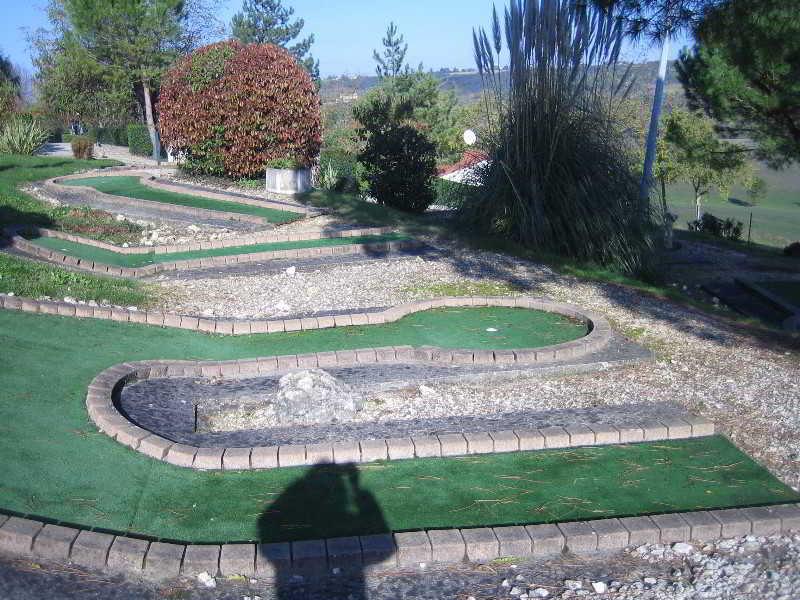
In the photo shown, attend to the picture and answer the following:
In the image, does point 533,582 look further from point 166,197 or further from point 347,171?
point 347,171

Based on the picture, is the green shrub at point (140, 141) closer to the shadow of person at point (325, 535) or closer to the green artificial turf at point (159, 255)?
the green artificial turf at point (159, 255)

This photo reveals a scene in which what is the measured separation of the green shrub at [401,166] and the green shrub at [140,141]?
1297cm

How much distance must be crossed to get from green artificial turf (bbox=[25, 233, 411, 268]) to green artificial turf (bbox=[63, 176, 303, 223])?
1.43 metres

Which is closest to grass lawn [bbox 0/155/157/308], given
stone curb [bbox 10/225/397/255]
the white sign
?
stone curb [bbox 10/225/397/255]

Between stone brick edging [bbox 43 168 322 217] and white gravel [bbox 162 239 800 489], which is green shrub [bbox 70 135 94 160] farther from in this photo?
white gravel [bbox 162 239 800 489]

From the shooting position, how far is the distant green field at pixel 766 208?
35.1 m

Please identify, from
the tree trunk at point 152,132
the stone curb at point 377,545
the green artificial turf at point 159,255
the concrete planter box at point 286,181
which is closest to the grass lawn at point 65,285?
the green artificial turf at point 159,255

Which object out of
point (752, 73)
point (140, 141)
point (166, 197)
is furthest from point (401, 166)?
point (140, 141)

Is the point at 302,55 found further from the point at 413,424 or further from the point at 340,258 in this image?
the point at 413,424

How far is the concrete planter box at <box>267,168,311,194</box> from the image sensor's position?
44.6 feet


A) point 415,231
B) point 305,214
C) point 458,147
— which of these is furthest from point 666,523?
point 458,147

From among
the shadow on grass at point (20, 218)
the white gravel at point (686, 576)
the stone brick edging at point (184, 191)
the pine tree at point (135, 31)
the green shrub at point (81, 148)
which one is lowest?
the white gravel at point (686, 576)

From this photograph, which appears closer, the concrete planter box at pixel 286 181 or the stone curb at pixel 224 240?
the stone curb at pixel 224 240

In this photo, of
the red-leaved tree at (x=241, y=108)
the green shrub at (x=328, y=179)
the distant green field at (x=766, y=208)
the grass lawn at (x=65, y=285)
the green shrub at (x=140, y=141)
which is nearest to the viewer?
the grass lawn at (x=65, y=285)
